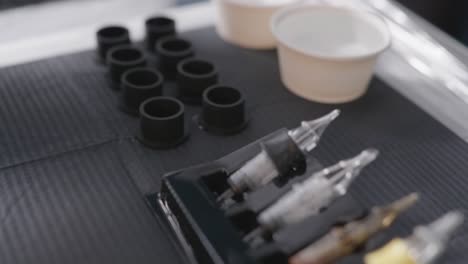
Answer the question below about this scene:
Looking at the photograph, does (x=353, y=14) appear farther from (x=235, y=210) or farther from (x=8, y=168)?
(x=8, y=168)

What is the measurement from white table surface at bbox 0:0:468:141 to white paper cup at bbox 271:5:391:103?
70mm

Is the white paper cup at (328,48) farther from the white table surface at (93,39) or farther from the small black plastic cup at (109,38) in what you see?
the small black plastic cup at (109,38)

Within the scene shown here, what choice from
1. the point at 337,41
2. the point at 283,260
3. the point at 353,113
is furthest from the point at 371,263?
the point at 337,41

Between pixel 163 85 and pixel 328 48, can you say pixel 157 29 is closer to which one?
pixel 163 85

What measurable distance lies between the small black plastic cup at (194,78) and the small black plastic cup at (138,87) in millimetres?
31

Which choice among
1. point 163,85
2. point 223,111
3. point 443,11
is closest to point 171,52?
point 163,85

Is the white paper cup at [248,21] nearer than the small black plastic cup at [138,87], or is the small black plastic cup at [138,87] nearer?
the small black plastic cup at [138,87]

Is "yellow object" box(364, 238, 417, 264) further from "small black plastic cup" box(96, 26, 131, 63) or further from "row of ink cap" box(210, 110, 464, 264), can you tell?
"small black plastic cup" box(96, 26, 131, 63)

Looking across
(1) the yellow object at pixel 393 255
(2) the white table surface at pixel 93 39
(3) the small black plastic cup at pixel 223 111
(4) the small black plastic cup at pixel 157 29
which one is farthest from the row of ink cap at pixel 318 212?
(4) the small black plastic cup at pixel 157 29

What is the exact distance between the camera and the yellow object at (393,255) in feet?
1.54

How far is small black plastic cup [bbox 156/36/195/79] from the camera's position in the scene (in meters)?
0.83

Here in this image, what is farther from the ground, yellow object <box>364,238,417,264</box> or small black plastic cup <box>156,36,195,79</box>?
yellow object <box>364,238,417,264</box>

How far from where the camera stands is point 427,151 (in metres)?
0.73

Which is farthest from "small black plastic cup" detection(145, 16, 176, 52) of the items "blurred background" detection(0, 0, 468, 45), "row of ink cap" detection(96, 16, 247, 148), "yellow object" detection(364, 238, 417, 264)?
"yellow object" detection(364, 238, 417, 264)
